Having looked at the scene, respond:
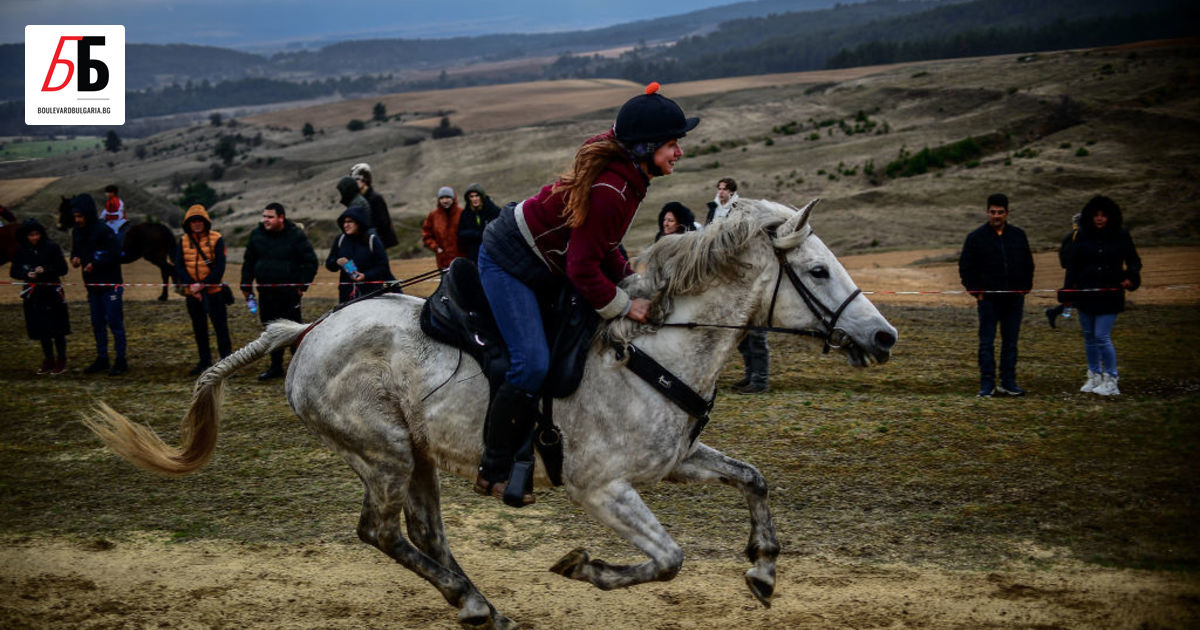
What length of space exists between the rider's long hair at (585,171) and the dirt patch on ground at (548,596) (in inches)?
108

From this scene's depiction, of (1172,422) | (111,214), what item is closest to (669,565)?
(1172,422)

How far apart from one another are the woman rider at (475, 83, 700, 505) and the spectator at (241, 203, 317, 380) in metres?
8.31

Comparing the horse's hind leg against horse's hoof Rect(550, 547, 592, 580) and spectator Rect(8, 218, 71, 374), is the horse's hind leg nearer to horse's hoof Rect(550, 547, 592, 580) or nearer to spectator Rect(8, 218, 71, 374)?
horse's hoof Rect(550, 547, 592, 580)

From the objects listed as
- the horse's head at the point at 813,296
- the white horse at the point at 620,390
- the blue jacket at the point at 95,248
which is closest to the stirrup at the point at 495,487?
the white horse at the point at 620,390

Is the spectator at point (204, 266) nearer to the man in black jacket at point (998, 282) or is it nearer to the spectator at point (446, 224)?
the spectator at point (446, 224)

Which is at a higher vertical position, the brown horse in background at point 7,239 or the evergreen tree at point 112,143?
the evergreen tree at point 112,143

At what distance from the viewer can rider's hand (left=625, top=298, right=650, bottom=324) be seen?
5141mm

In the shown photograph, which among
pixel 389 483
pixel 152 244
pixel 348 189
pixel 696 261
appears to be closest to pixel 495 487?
pixel 389 483

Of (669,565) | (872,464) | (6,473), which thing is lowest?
(6,473)

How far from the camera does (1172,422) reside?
9891 millimetres

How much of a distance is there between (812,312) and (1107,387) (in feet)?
26.8

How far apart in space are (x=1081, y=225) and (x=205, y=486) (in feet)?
35.3

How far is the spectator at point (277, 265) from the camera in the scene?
42.2 ft

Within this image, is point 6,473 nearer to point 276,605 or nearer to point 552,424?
point 276,605
